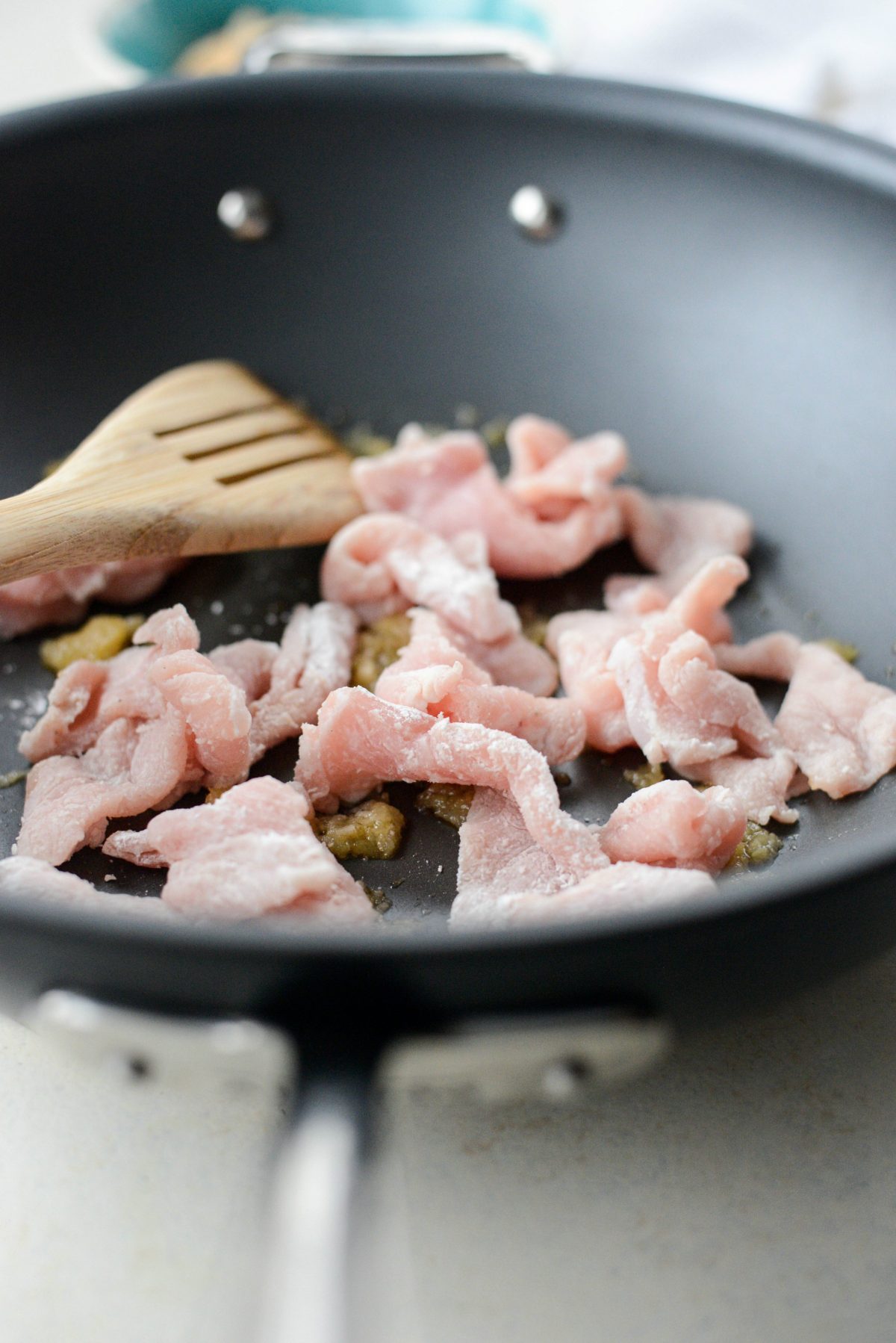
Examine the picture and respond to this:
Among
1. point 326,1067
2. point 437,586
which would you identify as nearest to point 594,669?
point 437,586

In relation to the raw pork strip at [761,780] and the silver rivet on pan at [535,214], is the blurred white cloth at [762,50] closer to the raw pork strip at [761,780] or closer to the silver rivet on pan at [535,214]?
the silver rivet on pan at [535,214]

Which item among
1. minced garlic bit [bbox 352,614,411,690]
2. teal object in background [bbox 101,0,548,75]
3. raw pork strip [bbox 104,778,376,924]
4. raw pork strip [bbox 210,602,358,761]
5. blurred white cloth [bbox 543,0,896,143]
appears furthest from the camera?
teal object in background [bbox 101,0,548,75]

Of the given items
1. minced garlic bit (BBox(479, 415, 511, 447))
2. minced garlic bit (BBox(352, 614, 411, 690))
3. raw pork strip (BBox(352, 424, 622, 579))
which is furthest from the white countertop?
minced garlic bit (BBox(479, 415, 511, 447))

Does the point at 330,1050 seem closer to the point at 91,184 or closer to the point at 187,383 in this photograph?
the point at 187,383

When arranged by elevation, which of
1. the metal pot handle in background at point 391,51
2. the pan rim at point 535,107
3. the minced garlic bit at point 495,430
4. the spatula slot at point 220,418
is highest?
the metal pot handle in background at point 391,51

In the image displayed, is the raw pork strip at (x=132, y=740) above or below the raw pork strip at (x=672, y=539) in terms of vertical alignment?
below

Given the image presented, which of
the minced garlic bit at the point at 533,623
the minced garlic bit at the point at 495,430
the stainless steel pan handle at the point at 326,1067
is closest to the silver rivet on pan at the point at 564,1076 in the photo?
the stainless steel pan handle at the point at 326,1067

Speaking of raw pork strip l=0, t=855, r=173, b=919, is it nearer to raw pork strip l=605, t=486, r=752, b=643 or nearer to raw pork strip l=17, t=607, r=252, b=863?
raw pork strip l=17, t=607, r=252, b=863
